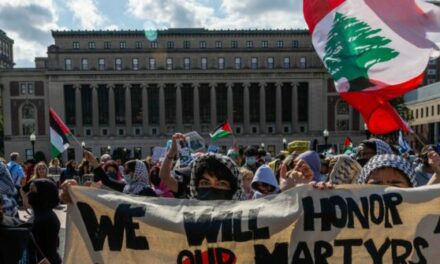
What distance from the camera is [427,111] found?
70438mm

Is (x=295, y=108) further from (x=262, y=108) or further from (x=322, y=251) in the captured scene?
(x=322, y=251)

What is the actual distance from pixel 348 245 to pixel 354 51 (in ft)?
11.1

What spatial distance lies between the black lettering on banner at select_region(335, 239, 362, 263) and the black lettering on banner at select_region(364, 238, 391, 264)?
6cm

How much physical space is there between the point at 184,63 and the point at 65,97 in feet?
68.1

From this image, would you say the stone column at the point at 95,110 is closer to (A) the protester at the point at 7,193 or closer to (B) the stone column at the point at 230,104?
(B) the stone column at the point at 230,104

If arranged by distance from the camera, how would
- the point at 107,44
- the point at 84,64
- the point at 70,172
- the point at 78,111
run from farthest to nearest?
the point at 107,44, the point at 84,64, the point at 78,111, the point at 70,172

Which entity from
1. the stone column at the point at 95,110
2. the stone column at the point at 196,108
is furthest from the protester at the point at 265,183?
the stone column at the point at 95,110

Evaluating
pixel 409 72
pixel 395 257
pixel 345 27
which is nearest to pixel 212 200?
pixel 395 257

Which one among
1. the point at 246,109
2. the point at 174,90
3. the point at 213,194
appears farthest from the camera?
the point at 174,90

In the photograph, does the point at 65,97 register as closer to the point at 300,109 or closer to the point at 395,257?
the point at 300,109

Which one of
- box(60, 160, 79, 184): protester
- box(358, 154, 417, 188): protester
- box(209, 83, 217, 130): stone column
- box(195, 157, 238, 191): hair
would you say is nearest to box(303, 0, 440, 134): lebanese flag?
box(358, 154, 417, 188): protester

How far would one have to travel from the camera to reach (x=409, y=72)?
559 cm

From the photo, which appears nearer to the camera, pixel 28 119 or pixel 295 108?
pixel 28 119

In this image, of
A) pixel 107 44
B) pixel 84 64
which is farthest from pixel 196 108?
pixel 84 64
